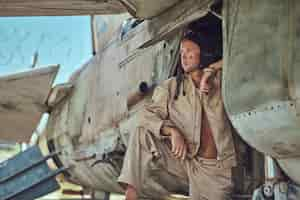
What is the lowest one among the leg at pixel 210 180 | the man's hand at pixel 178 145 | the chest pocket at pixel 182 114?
the leg at pixel 210 180

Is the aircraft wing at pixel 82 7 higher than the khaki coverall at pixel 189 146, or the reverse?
the aircraft wing at pixel 82 7

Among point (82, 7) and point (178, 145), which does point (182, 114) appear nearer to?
point (178, 145)

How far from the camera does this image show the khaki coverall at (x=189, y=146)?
9.86 feet

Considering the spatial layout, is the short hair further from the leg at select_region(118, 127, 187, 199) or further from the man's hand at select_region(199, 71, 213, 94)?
the leg at select_region(118, 127, 187, 199)

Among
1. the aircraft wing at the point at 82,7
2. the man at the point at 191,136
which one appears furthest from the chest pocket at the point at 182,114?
the aircraft wing at the point at 82,7

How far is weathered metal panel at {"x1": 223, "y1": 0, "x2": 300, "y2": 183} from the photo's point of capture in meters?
2.19

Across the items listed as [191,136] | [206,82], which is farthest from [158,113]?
[206,82]

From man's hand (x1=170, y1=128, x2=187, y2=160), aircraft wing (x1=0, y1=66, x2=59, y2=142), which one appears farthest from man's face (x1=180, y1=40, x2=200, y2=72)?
aircraft wing (x1=0, y1=66, x2=59, y2=142)

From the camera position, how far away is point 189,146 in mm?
3055

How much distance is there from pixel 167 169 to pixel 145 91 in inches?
38.0

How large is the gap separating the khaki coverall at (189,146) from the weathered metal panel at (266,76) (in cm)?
55

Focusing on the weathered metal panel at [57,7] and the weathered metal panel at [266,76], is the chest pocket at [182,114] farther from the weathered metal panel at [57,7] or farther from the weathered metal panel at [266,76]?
the weathered metal panel at [57,7]

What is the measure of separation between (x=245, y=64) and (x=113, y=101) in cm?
250

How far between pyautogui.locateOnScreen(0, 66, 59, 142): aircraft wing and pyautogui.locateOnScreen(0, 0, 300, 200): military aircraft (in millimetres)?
12
